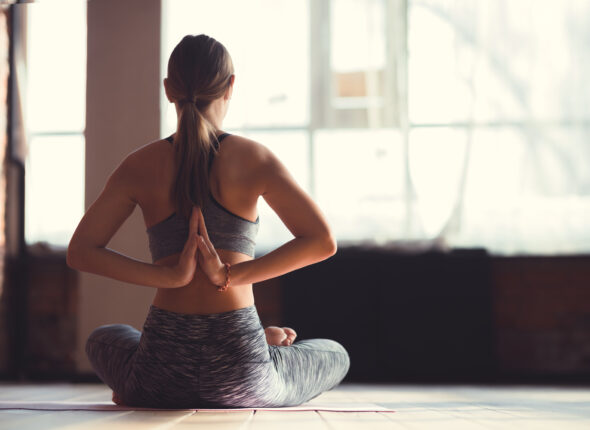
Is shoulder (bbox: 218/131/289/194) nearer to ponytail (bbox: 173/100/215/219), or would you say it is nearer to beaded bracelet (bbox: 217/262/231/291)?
ponytail (bbox: 173/100/215/219)

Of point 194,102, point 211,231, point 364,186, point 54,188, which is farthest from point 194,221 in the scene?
point 54,188

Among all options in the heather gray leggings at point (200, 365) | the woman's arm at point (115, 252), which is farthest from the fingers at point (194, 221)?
the heather gray leggings at point (200, 365)

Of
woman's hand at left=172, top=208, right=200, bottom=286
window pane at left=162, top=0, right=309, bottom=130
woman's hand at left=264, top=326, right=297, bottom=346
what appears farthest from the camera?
window pane at left=162, top=0, right=309, bottom=130

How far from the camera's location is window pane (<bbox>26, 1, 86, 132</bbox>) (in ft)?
11.3

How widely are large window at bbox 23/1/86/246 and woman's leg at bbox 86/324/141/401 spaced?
2102 millimetres

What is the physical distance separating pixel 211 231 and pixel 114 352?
17.6 inches

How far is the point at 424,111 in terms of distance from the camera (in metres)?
3.27

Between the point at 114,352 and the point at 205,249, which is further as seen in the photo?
the point at 114,352

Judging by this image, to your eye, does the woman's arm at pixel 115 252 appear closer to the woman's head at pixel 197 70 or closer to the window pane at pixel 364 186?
the woman's head at pixel 197 70

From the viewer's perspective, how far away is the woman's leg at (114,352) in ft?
4.63

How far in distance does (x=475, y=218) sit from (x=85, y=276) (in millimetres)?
2348

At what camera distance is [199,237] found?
4.18 feet

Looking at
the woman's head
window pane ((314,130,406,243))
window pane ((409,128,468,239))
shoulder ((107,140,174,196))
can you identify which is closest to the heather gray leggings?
shoulder ((107,140,174,196))

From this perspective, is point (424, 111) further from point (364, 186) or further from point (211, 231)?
point (211, 231)
